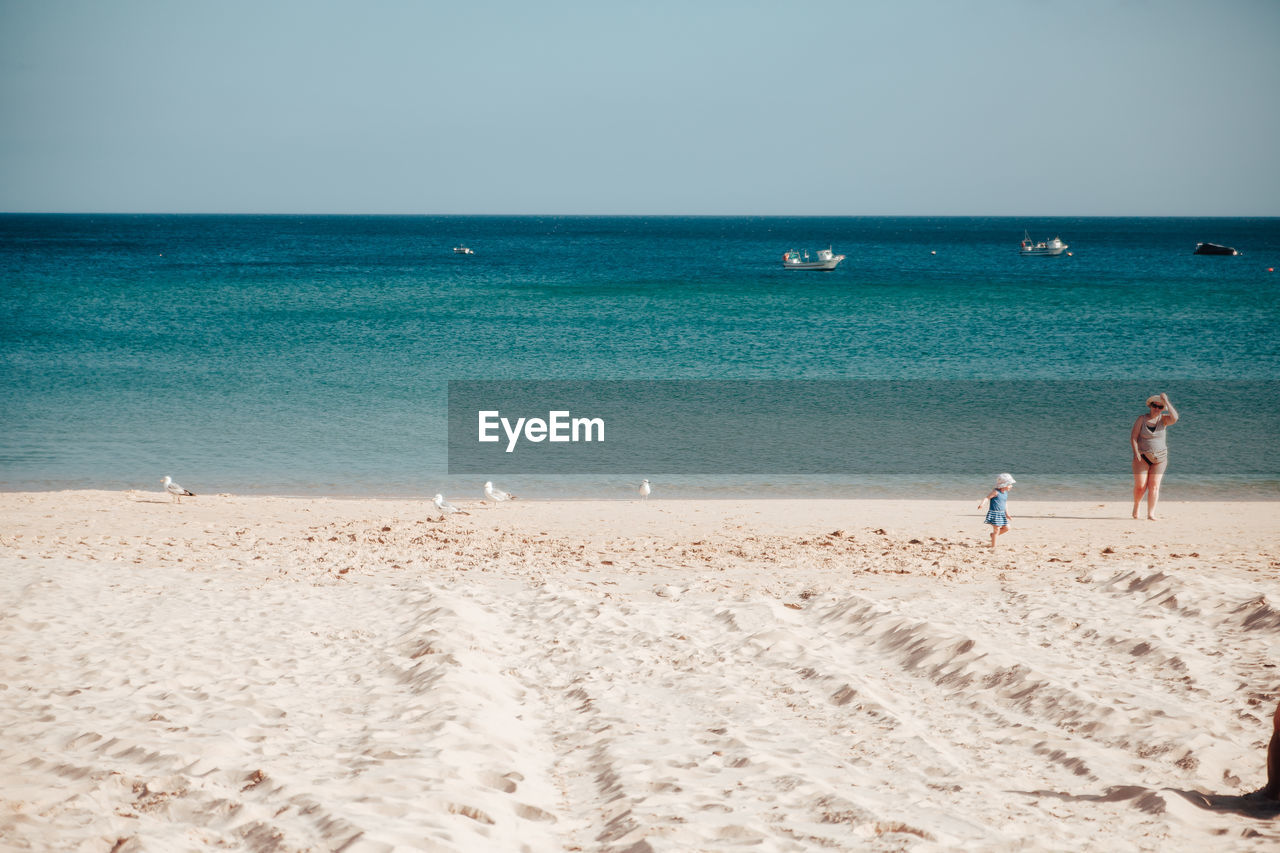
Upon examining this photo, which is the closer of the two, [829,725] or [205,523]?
[829,725]

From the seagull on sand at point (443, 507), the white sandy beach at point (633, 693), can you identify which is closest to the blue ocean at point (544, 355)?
the seagull on sand at point (443, 507)

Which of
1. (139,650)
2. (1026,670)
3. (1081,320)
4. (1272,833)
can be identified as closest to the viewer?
(1272,833)

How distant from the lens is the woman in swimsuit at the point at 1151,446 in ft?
46.4

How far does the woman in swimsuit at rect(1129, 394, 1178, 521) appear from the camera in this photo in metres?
14.1

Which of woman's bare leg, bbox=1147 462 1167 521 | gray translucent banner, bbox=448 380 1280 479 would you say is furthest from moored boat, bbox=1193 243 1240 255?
woman's bare leg, bbox=1147 462 1167 521

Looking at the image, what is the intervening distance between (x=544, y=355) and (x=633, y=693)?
29.6 m

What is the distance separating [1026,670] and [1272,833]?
2667 millimetres

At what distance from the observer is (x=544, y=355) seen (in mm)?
36438

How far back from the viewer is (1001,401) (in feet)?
89.4

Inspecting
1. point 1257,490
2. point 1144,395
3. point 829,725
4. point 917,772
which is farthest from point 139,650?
point 1144,395

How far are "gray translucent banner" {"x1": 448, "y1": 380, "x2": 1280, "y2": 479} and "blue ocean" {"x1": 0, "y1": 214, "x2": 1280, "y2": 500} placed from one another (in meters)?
0.22

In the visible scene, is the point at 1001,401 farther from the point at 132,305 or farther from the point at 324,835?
the point at 132,305

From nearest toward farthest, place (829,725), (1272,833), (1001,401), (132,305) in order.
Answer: (1272,833) < (829,725) < (1001,401) < (132,305)

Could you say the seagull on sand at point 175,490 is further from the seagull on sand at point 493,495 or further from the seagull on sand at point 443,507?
the seagull on sand at point 493,495
